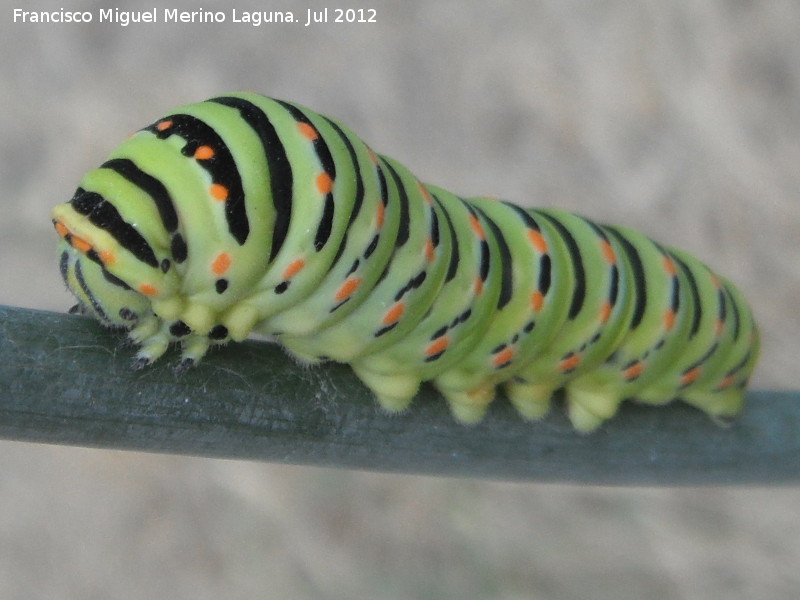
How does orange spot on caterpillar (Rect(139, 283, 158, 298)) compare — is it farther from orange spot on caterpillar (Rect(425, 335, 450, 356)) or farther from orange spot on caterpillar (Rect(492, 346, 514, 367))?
orange spot on caterpillar (Rect(492, 346, 514, 367))

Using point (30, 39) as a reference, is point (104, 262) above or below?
above

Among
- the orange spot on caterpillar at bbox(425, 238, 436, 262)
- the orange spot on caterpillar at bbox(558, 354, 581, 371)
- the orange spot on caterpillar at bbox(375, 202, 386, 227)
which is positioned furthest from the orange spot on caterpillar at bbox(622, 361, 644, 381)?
the orange spot on caterpillar at bbox(375, 202, 386, 227)

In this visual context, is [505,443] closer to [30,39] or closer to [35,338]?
[35,338]

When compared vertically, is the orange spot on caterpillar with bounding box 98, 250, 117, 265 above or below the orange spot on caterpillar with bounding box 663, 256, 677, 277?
above

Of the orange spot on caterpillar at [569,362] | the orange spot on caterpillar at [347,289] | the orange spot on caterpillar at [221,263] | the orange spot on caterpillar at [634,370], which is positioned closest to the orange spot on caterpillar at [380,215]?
the orange spot on caterpillar at [347,289]

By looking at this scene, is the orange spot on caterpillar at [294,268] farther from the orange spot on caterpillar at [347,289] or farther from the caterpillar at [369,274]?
the orange spot on caterpillar at [347,289]

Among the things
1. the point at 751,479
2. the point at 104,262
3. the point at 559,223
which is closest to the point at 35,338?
the point at 104,262

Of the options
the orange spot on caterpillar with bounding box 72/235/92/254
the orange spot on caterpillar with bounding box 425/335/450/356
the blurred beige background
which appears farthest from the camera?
the blurred beige background
